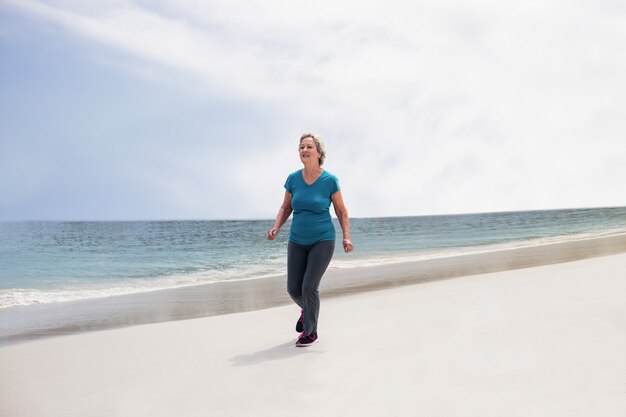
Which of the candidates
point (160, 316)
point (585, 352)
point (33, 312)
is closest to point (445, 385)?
point (585, 352)

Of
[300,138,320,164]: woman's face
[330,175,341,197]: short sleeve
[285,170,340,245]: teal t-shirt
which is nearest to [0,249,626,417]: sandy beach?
[285,170,340,245]: teal t-shirt

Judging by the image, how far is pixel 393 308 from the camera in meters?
6.27

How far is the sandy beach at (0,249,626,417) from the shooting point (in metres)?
3.17

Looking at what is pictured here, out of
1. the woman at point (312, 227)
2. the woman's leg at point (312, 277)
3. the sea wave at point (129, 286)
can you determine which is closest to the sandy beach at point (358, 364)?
the woman's leg at point (312, 277)

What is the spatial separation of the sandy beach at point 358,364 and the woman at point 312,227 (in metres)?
0.42

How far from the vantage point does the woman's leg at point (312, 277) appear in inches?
188

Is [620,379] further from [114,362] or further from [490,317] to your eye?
[114,362]

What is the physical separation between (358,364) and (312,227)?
1.35 metres

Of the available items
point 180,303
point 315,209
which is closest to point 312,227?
point 315,209

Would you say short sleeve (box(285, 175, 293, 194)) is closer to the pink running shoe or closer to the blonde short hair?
the blonde short hair

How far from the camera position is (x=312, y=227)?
4.83 meters

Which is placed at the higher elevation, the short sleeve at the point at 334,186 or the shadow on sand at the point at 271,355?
the short sleeve at the point at 334,186

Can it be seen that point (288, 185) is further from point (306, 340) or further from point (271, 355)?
point (271, 355)

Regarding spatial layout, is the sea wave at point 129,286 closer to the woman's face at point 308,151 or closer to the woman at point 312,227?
the woman at point 312,227
